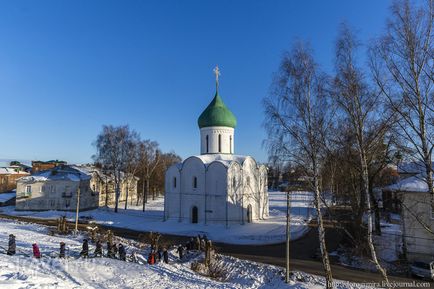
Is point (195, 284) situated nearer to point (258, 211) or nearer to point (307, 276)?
point (307, 276)

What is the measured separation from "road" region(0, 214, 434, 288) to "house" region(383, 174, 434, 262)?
14.0ft

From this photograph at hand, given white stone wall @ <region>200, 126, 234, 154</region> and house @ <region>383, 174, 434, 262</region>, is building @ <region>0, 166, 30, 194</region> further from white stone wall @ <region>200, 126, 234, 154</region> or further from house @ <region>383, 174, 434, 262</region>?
house @ <region>383, 174, 434, 262</region>

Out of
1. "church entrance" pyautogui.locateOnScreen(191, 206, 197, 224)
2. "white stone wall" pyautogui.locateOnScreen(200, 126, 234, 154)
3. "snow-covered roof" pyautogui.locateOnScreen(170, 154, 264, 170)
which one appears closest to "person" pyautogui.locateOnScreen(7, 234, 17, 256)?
"church entrance" pyautogui.locateOnScreen(191, 206, 197, 224)

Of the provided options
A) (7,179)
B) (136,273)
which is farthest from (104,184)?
(136,273)

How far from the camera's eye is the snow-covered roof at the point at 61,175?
4153 centimetres

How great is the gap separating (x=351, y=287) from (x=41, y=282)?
11.6 metres

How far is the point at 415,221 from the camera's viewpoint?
739 inches

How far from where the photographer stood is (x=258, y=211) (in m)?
33.1

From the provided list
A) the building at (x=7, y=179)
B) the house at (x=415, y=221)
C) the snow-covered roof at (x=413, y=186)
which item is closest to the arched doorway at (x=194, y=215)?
the house at (x=415, y=221)

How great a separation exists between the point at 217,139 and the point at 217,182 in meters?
5.41

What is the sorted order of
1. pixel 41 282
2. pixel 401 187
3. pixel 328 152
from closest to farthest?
pixel 41 282, pixel 328 152, pixel 401 187

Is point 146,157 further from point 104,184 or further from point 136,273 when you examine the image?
point 136,273

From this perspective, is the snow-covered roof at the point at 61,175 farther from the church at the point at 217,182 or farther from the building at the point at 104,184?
the church at the point at 217,182

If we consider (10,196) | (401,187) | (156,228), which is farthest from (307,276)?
(10,196)
